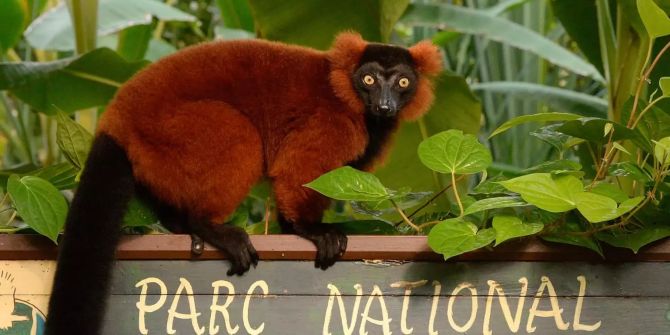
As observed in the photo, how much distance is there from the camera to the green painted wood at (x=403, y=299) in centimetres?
197

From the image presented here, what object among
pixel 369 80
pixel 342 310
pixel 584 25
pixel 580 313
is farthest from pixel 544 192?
pixel 584 25

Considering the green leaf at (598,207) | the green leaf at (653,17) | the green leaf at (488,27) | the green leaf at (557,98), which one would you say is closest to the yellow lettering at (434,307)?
the green leaf at (598,207)

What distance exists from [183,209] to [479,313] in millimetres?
812

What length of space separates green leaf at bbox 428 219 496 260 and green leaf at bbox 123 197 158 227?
31.3 inches

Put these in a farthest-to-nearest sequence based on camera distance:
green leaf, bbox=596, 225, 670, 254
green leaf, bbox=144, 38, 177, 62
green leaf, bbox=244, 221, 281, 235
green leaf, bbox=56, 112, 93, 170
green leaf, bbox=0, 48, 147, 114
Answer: green leaf, bbox=144, 38, 177, 62
green leaf, bbox=0, 48, 147, 114
green leaf, bbox=244, 221, 281, 235
green leaf, bbox=56, 112, 93, 170
green leaf, bbox=596, 225, 670, 254

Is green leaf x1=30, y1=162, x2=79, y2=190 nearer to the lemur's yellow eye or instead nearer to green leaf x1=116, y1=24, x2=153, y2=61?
the lemur's yellow eye

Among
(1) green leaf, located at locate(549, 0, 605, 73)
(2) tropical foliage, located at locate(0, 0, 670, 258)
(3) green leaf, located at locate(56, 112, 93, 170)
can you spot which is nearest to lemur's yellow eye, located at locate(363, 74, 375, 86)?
(2) tropical foliage, located at locate(0, 0, 670, 258)

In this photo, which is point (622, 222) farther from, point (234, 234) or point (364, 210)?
point (234, 234)

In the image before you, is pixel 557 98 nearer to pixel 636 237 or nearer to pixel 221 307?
pixel 636 237

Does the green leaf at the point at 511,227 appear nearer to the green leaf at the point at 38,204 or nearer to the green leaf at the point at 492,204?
the green leaf at the point at 492,204

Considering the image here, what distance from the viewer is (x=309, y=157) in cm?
233

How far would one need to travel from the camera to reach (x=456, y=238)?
1.89m

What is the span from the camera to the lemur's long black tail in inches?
75.7

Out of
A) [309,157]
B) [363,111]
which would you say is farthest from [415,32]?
A: [309,157]
